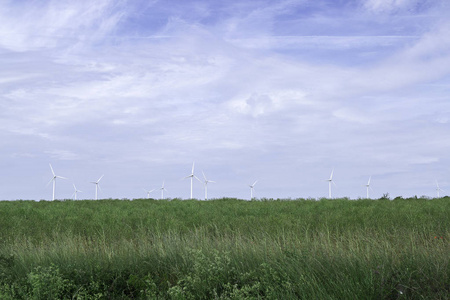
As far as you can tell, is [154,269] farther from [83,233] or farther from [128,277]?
[83,233]

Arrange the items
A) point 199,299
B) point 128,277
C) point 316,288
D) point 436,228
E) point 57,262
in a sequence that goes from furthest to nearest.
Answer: point 436,228 < point 57,262 < point 128,277 < point 199,299 < point 316,288

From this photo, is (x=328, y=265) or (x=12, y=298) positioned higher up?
(x=328, y=265)

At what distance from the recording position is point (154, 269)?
400 inches

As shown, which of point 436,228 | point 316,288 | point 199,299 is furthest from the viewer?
point 436,228

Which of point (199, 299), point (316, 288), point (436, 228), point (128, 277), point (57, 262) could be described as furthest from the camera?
point (436, 228)

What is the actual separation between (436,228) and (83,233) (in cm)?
1441

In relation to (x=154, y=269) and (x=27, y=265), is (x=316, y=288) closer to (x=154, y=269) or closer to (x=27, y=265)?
(x=154, y=269)

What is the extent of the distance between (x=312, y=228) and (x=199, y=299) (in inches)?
391

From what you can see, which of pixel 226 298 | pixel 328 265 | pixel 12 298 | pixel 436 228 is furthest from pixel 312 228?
pixel 12 298

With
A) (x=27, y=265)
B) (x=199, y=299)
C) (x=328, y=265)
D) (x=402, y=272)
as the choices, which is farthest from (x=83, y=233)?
(x=402, y=272)

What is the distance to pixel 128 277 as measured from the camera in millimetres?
9727

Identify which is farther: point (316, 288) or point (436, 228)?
point (436, 228)

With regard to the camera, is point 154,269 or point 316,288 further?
point 154,269

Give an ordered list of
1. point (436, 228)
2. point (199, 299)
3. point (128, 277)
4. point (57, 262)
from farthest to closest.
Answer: point (436, 228) → point (57, 262) → point (128, 277) → point (199, 299)
